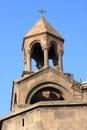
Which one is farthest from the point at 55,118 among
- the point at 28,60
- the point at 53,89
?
the point at 28,60

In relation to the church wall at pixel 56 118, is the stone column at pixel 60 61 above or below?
above

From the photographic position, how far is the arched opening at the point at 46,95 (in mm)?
23578

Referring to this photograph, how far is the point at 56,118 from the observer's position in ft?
64.3

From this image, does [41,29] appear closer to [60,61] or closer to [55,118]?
[60,61]

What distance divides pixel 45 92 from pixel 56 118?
4.68 metres

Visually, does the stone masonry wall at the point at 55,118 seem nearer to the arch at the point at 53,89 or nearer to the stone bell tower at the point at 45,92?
the stone bell tower at the point at 45,92

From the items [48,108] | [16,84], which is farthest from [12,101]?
[48,108]

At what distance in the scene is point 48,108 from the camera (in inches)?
780

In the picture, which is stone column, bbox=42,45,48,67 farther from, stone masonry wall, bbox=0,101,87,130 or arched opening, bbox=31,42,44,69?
stone masonry wall, bbox=0,101,87,130

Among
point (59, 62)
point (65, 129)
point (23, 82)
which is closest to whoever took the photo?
point (65, 129)

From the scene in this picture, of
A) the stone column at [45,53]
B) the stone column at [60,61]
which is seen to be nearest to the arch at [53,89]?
the stone column at [45,53]

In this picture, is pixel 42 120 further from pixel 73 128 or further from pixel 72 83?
pixel 72 83

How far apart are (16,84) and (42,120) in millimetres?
4343

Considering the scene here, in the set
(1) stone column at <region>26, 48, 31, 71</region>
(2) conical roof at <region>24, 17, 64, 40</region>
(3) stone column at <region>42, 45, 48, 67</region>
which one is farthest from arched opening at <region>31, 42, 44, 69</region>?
(3) stone column at <region>42, 45, 48, 67</region>
